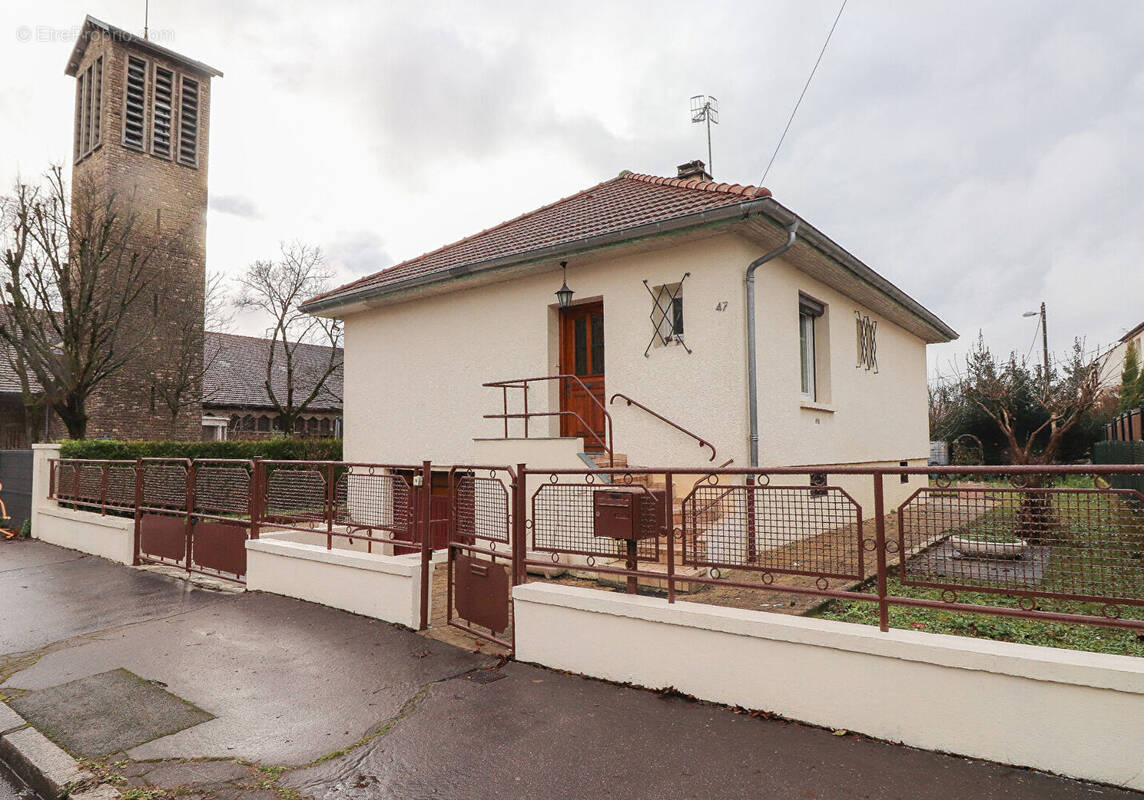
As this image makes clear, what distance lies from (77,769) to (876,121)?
10.9m

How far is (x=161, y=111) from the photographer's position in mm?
24266

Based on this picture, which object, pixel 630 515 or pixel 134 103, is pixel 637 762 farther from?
pixel 134 103

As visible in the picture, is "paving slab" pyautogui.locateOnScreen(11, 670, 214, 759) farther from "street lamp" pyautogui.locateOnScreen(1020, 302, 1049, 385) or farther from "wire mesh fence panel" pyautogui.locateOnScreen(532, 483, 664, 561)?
"street lamp" pyautogui.locateOnScreen(1020, 302, 1049, 385)

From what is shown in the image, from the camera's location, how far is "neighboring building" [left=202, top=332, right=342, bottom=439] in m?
25.9

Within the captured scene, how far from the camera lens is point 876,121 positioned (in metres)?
9.29

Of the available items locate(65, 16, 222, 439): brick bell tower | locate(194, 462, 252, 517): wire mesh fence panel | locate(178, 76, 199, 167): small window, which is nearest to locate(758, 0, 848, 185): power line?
locate(194, 462, 252, 517): wire mesh fence panel

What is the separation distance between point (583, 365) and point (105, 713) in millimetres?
6641

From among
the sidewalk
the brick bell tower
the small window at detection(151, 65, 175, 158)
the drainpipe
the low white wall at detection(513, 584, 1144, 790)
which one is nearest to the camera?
the low white wall at detection(513, 584, 1144, 790)

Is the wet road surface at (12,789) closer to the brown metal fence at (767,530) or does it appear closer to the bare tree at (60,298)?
the brown metal fence at (767,530)

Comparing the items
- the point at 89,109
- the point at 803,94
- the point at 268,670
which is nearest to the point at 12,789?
the point at 268,670

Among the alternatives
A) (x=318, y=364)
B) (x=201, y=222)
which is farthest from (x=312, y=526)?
(x=318, y=364)

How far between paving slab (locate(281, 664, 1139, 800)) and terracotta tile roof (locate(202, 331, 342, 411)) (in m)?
23.8

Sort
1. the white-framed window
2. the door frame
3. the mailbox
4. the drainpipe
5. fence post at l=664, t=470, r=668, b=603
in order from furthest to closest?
the white-framed window < the door frame < the drainpipe < the mailbox < fence post at l=664, t=470, r=668, b=603

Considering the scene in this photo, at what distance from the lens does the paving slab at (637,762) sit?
287cm
